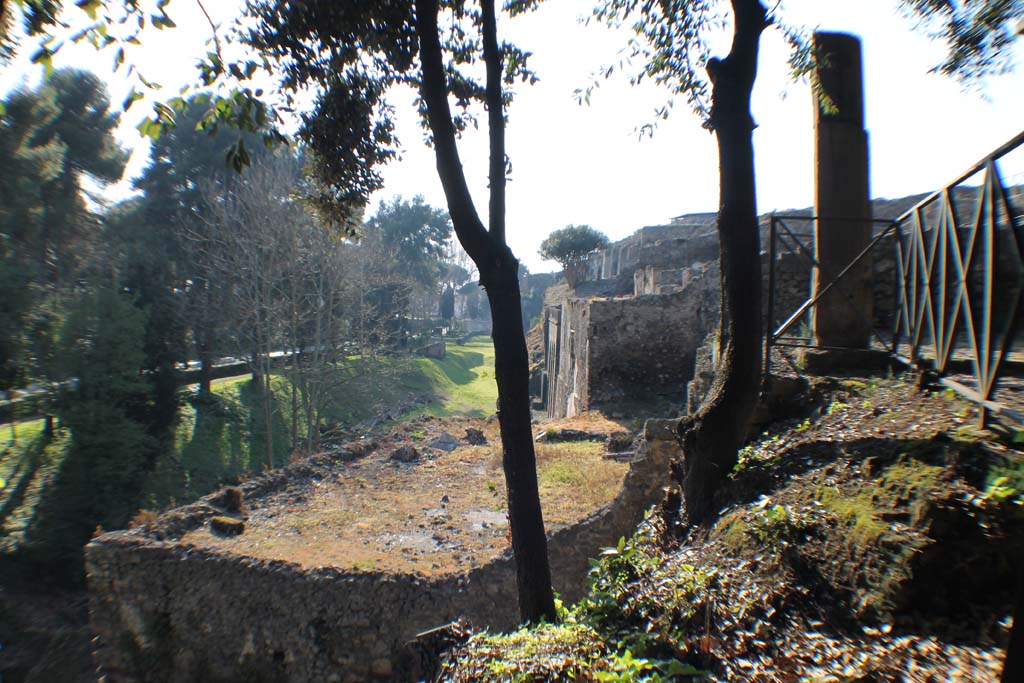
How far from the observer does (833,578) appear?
124 inches

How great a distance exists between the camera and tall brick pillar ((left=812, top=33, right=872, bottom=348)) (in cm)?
588

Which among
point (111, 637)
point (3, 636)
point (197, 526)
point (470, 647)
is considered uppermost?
point (470, 647)

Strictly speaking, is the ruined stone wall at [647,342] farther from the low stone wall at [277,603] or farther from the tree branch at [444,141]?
the tree branch at [444,141]

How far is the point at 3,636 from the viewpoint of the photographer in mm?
14336

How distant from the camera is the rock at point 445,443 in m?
14.5

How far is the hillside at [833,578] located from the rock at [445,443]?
1014 centimetres

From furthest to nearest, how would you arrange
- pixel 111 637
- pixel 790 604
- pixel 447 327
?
pixel 447 327
pixel 111 637
pixel 790 604

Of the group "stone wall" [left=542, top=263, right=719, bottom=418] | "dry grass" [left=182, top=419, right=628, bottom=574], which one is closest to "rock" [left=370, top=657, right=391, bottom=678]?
"dry grass" [left=182, top=419, right=628, bottom=574]

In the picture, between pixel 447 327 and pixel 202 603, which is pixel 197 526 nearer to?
pixel 202 603

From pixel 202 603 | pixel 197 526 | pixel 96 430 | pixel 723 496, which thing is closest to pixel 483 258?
pixel 723 496

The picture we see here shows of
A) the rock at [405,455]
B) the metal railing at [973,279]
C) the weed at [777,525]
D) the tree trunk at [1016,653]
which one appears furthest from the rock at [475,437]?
the tree trunk at [1016,653]

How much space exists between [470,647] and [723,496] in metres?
2.12

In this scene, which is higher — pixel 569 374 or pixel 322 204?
pixel 322 204

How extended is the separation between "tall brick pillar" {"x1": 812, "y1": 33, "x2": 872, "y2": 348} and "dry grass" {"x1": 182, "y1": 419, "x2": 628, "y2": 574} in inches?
156
